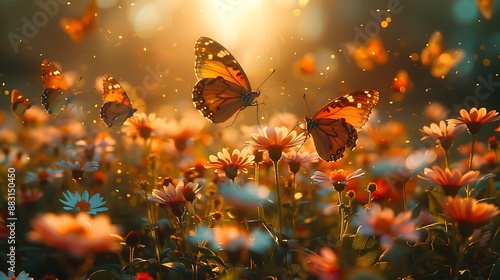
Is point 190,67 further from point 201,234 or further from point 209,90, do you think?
point 201,234

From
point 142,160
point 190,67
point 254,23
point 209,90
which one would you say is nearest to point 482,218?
point 209,90

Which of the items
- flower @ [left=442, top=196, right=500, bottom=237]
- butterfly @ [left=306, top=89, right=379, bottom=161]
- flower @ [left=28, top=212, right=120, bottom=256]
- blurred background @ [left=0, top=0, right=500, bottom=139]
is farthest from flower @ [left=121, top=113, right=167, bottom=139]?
blurred background @ [left=0, top=0, right=500, bottom=139]

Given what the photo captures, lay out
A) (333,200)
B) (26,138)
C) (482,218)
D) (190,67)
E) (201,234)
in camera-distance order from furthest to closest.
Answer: (190,67)
(26,138)
(333,200)
(201,234)
(482,218)

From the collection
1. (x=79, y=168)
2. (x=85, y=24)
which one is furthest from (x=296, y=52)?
(x=79, y=168)

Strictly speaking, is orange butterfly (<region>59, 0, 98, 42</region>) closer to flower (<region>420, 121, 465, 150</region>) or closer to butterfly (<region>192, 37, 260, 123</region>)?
butterfly (<region>192, 37, 260, 123</region>)

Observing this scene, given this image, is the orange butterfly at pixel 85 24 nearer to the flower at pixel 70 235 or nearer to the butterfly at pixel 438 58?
the butterfly at pixel 438 58

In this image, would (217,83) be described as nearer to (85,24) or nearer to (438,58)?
(438,58)
